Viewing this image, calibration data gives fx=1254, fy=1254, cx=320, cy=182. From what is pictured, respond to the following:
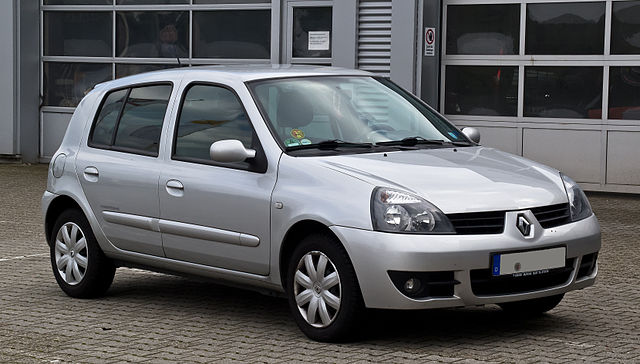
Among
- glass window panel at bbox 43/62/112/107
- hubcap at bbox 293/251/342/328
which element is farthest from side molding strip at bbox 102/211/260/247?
glass window panel at bbox 43/62/112/107

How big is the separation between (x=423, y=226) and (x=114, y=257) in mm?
2554

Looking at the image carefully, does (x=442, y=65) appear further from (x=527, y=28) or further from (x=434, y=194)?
(x=434, y=194)

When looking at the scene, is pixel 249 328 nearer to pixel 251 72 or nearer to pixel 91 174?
pixel 251 72

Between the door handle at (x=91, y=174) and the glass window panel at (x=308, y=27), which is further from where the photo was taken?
the glass window panel at (x=308, y=27)

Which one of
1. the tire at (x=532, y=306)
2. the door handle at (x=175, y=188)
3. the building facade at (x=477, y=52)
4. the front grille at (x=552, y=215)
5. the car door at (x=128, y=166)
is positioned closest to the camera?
the front grille at (x=552, y=215)

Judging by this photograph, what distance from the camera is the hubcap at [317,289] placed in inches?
256

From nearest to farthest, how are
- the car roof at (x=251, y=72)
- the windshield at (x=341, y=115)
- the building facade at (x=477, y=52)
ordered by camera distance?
1. the windshield at (x=341, y=115)
2. the car roof at (x=251, y=72)
3. the building facade at (x=477, y=52)

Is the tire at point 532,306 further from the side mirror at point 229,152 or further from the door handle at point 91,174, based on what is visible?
the door handle at point 91,174

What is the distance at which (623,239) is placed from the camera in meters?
11.4

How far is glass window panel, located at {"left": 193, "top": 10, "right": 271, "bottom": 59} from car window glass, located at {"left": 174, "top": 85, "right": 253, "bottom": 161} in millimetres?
10386

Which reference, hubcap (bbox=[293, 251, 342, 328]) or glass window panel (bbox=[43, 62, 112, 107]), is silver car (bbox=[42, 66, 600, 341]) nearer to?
hubcap (bbox=[293, 251, 342, 328])

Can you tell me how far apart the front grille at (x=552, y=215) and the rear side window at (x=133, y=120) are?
2.48m

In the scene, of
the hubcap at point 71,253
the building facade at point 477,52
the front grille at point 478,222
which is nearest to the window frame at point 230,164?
the hubcap at point 71,253

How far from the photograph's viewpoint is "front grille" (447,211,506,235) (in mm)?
6332
